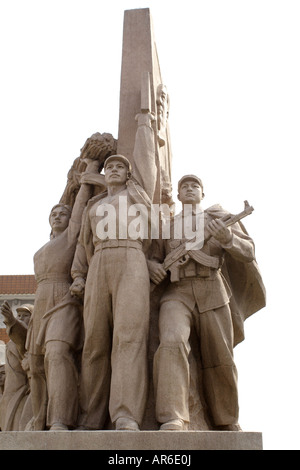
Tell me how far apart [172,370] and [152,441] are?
2.78ft

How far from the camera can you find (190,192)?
326 inches

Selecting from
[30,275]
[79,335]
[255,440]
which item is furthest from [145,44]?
[30,275]

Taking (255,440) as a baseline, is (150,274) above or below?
above

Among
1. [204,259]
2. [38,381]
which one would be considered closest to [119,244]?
[204,259]

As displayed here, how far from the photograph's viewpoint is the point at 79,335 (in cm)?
793

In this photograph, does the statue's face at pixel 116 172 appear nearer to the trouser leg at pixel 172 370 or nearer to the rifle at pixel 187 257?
the rifle at pixel 187 257

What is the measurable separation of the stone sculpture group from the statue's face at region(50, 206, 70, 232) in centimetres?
25

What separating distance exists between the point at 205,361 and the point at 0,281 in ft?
44.9

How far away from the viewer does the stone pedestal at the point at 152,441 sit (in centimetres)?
637

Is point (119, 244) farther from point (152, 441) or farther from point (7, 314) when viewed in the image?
point (7, 314)

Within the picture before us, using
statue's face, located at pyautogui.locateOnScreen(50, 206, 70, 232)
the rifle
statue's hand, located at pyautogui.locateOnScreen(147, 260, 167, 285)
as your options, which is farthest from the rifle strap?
statue's face, located at pyautogui.locateOnScreen(50, 206, 70, 232)

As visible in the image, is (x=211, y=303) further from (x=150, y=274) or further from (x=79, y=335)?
(x=79, y=335)

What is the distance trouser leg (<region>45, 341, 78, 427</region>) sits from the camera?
24.0 feet
